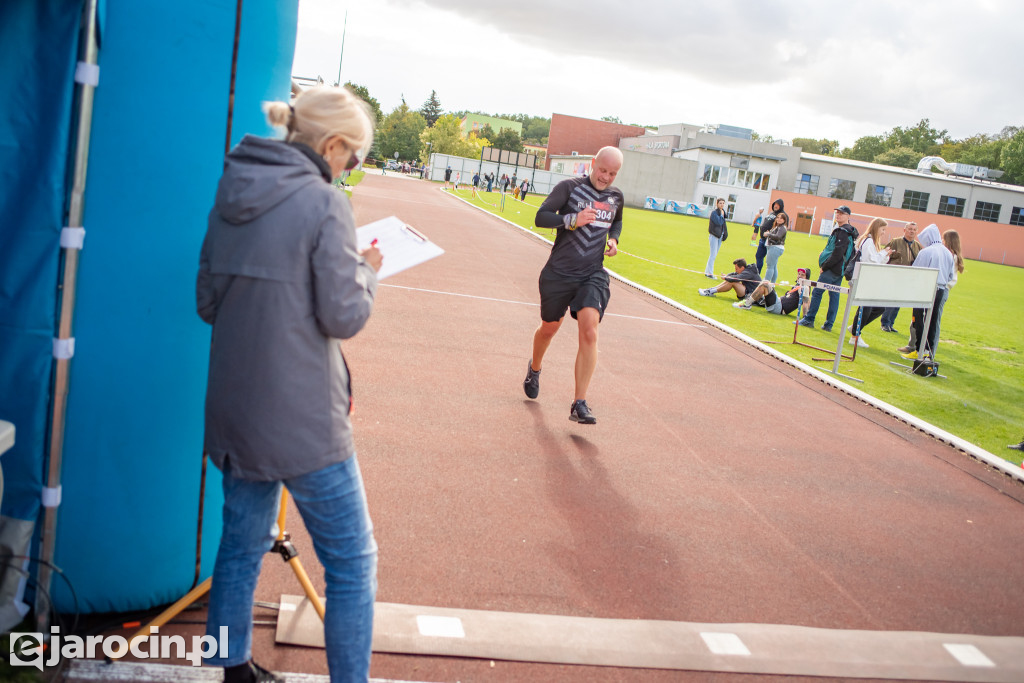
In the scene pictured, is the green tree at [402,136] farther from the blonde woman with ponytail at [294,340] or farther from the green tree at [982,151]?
the blonde woman with ponytail at [294,340]

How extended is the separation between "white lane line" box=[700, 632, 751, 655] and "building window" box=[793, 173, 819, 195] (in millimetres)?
88522

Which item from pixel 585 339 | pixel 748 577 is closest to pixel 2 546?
pixel 748 577

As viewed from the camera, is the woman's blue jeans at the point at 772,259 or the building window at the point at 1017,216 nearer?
the woman's blue jeans at the point at 772,259

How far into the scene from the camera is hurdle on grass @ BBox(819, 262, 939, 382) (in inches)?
412

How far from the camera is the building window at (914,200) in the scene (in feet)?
269

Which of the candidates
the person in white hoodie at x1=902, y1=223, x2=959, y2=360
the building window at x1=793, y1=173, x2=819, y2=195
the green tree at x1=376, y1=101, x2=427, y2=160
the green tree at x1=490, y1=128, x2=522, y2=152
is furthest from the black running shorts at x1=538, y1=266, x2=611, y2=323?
the green tree at x1=376, y1=101, x2=427, y2=160

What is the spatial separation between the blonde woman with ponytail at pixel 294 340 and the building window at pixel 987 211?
91.9m

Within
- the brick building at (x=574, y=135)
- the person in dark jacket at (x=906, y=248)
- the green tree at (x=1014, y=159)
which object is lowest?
the person in dark jacket at (x=906, y=248)

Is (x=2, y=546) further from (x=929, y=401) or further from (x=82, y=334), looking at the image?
(x=929, y=401)

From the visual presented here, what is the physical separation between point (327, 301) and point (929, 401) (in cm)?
960

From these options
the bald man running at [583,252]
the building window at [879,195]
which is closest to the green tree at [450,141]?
the building window at [879,195]

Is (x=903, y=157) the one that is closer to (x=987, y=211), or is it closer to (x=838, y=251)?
(x=987, y=211)

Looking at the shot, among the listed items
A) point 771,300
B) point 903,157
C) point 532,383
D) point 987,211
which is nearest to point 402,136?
point 987,211

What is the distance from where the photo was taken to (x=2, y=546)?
9.36 feet
